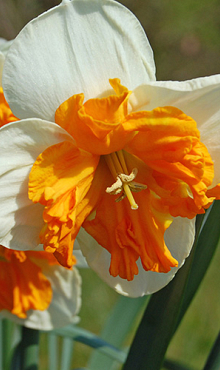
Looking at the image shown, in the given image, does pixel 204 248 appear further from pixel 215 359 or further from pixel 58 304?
pixel 58 304

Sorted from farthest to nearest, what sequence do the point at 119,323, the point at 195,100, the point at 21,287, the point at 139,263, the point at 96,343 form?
the point at 119,323
the point at 96,343
the point at 21,287
the point at 139,263
the point at 195,100

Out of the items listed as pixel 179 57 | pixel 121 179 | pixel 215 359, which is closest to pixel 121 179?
pixel 121 179

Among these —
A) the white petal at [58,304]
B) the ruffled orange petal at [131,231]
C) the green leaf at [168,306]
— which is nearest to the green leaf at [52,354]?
the white petal at [58,304]

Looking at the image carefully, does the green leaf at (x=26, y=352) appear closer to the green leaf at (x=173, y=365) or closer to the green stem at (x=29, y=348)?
the green stem at (x=29, y=348)

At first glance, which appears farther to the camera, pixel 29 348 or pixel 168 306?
pixel 29 348

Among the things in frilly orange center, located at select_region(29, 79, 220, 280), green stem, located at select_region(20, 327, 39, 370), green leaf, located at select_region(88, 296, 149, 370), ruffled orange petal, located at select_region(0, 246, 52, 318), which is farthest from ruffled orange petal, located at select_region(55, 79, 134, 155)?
green leaf, located at select_region(88, 296, 149, 370)
